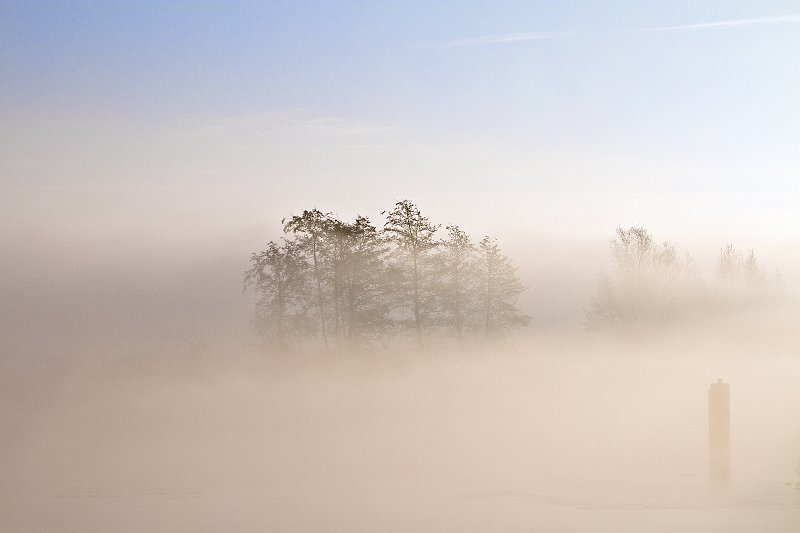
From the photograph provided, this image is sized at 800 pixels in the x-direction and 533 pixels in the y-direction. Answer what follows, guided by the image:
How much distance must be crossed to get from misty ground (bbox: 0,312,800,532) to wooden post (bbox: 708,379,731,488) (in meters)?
0.37

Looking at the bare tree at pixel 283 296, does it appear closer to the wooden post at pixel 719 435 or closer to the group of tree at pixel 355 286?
the group of tree at pixel 355 286

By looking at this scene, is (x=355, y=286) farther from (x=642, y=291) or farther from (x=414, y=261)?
(x=642, y=291)

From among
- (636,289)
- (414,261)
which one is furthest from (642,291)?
(414,261)

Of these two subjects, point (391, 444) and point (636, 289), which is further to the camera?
point (636, 289)

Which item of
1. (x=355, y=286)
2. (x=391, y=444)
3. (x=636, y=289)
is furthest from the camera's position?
(x=636, y=289)

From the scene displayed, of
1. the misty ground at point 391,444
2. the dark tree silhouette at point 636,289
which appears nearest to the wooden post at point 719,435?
the misty ground at point 391,444

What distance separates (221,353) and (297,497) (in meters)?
24.5

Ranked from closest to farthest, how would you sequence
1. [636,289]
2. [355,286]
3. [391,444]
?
1. [391,444]
2. [355,286]
3. [636,289]

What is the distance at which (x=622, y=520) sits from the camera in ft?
Result: 53.1

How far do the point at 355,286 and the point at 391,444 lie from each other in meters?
14.9

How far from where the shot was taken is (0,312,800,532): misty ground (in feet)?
55.4

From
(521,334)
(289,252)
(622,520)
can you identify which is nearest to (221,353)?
(289,252)

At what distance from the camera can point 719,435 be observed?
18.5m

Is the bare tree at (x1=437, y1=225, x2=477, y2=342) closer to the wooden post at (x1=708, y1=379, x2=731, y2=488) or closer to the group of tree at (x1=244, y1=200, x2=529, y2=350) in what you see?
the group of tree at (x1=244, y1=200, x2=529, y2=350)
